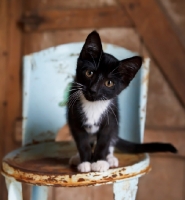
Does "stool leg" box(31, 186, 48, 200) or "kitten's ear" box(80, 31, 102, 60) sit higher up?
"kitten's ear" box(80, 31, 102, 60)

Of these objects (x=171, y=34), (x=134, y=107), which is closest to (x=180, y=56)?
(x=171, y=34)

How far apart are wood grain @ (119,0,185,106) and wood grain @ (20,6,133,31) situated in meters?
0.07

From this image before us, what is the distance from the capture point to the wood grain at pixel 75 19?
1449 mm

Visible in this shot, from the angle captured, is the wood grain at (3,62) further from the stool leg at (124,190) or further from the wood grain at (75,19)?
the stool leg at (124,190)

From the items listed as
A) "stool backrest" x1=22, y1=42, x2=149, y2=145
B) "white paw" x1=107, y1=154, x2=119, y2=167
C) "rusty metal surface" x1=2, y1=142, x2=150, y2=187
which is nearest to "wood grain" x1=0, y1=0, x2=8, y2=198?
"stool backrest" x1=22, y1=42, x2=149, y2=145

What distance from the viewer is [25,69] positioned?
119cm

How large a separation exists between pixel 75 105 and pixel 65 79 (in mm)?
327

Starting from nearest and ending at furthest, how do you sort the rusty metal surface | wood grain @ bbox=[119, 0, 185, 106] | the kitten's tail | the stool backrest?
the rusty metal surface, the kitten's tail, the stool backrest, wood grain @ bbox=[119, 0, 185, 106]

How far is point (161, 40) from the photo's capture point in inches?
54.1

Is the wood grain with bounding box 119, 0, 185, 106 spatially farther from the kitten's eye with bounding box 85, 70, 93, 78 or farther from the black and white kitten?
the kitten's eye with bounding box 85, 70, 93, 78

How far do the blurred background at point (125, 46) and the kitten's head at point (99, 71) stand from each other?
0.57 metres

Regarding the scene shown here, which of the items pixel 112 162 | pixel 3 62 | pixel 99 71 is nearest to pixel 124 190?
pixel 112 162

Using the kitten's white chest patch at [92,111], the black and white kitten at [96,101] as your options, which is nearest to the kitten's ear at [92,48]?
the black and white kitten at [96,101]

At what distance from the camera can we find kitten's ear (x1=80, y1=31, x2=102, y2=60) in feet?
2.72
